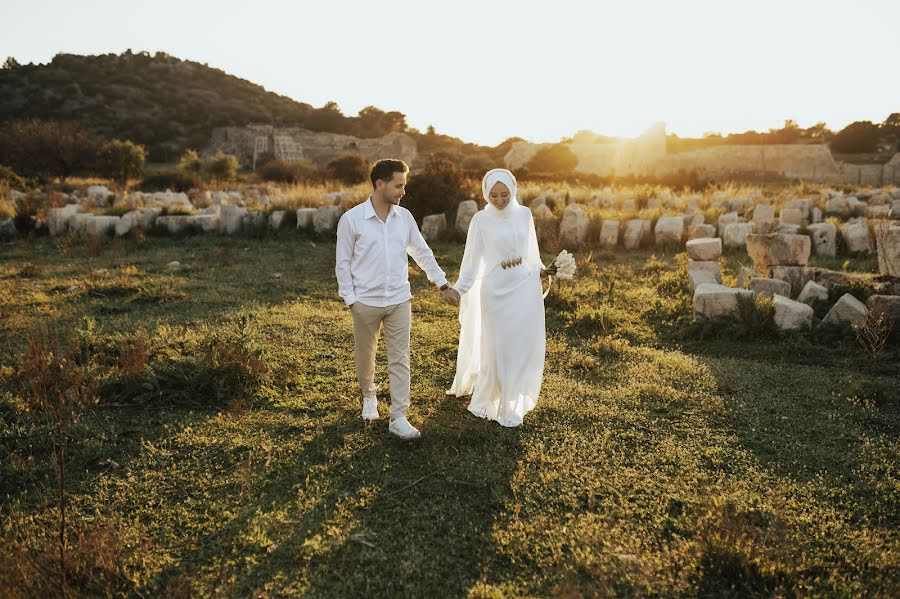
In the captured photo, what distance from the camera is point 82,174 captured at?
29234mm

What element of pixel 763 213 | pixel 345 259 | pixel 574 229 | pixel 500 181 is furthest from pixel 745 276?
pixel 763 213

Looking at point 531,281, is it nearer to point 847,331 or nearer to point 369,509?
point 369,509

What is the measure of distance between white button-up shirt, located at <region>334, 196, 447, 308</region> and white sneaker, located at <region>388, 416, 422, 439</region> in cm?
103

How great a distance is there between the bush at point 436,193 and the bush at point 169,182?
14626 millimetres

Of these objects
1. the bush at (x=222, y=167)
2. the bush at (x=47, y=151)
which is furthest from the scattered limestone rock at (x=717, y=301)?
the bush at (x=47, y=151)

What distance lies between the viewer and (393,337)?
4.55m

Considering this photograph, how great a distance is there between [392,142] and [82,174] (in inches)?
1439

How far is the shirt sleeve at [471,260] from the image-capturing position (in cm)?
515

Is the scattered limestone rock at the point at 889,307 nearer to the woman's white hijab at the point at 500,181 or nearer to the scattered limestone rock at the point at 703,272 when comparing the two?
the scattered limestone rock at the point at 703,272

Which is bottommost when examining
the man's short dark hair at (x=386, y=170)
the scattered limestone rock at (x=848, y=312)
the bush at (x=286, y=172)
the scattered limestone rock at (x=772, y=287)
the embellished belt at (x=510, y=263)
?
the scattered limestone rock at (x=848, y=312)

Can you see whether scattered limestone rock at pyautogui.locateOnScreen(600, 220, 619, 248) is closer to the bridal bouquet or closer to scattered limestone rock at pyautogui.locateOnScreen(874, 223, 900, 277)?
scattered limestone rock at pyautogui.locateOnScreen(874, 223, 900, 277)

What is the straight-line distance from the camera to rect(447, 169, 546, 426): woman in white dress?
498cm

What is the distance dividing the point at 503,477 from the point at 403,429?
98cm

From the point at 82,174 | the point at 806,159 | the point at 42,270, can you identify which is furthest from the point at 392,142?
the point at 42,270
